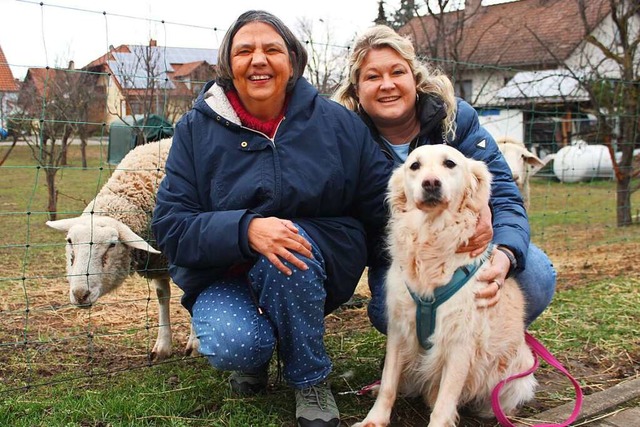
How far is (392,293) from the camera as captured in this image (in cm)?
286

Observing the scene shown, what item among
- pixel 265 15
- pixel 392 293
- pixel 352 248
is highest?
pixel 265 15

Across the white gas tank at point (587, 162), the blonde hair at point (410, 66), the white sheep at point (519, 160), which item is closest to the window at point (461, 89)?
the white sheep at point (519, 160)

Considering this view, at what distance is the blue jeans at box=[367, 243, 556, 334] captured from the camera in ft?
10.3

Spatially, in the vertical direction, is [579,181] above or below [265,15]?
below

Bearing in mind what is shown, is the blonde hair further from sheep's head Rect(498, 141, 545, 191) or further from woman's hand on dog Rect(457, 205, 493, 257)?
sheep's head Rect(498, 141, 545, 191)

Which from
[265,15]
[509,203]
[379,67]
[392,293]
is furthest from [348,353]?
[265,15]

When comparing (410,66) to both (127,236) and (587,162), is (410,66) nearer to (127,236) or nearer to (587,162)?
(127,236)

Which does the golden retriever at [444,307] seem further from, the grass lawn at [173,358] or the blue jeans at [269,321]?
the blue jeans at [269,321]

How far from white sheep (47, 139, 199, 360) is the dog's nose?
1.74 meters

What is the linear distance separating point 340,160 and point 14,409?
1871 mm

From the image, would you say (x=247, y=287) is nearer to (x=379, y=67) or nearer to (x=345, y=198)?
(x=345, y=198)

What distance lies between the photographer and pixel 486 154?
321 cm

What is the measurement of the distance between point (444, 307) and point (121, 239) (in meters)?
2.09

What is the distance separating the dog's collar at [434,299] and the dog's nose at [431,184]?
38 centimetres
